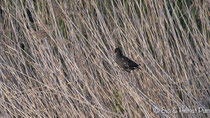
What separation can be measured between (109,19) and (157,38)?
22.7 inches

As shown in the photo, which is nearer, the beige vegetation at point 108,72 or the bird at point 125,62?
the bird at point 125,62

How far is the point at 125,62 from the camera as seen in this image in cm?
275

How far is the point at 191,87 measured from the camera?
305 centimetres

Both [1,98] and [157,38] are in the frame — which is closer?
[1,98]

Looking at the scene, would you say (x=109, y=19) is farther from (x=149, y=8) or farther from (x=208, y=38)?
(x=208, y=38)

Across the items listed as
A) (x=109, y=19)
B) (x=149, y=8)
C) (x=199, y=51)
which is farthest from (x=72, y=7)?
(x=199, y=51)

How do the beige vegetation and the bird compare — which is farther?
the beige vegetation

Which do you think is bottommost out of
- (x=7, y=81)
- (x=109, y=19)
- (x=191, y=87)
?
(x=191, y=87)

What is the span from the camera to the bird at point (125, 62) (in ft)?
8.94

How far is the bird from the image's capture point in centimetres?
273

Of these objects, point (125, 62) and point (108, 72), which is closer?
point (125, 62)

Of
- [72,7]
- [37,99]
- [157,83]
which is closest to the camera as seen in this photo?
[157,83]

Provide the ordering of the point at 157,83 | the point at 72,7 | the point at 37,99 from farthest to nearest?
the point at 72,7, the point at 37,99, the point at 157,83

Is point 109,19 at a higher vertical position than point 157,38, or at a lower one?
higher
